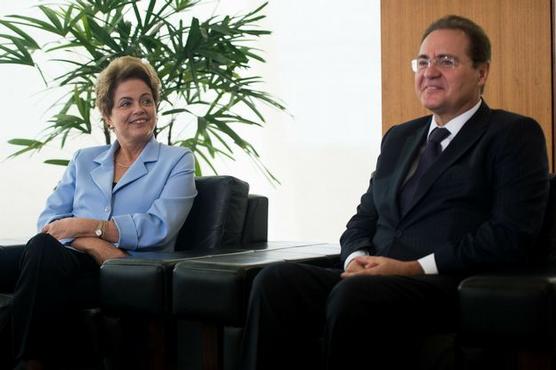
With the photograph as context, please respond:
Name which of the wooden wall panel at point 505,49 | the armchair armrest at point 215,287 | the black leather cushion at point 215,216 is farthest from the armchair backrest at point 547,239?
the wooden wall panel at point 505,49

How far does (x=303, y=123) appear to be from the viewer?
5711mm

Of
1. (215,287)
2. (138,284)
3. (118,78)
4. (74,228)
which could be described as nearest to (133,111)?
(118,78)

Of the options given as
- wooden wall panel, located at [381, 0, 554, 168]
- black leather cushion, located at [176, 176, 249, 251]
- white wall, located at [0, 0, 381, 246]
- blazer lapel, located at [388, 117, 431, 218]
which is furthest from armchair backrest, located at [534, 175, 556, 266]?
white wall, located at [0, 0, 381, 246]

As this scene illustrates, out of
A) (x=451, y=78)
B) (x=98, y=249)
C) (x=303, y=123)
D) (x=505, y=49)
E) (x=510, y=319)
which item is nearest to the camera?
(x=510, y=319)

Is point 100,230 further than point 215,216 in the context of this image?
No

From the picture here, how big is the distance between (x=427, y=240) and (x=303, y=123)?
11.0 feet

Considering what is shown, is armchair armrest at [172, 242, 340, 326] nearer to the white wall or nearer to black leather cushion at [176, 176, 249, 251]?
black leather cushion at [176, 176, 249, 251]

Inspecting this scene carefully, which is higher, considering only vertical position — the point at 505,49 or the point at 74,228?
the point at 505,49

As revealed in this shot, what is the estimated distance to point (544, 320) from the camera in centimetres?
191

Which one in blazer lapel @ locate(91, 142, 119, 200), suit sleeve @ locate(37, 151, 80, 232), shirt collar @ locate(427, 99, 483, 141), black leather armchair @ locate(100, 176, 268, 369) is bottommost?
black leather armchair @ locate(100, 176, 268, 369)

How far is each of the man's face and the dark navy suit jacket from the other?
0.07 metres

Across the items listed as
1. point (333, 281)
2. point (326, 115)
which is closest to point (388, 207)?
point (333, 281)

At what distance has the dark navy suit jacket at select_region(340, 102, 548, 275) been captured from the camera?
7.48 ft

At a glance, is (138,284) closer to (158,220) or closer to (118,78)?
(158,220)
